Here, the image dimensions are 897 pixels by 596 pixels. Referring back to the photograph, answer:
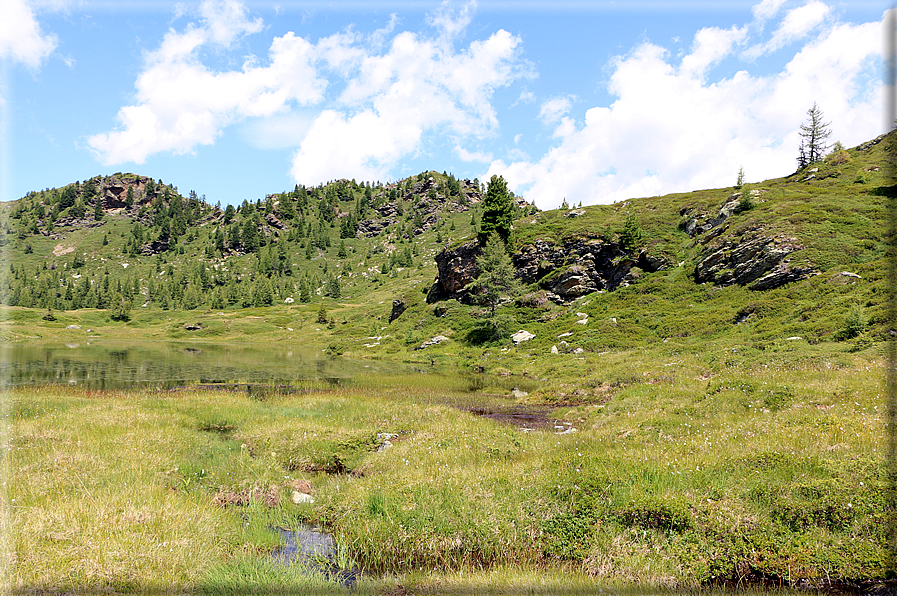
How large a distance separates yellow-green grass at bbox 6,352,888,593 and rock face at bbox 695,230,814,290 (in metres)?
29.5

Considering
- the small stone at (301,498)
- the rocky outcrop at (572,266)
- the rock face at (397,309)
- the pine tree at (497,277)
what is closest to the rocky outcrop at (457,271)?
the rocky outcrop at (572,266)

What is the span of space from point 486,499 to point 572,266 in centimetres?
6069

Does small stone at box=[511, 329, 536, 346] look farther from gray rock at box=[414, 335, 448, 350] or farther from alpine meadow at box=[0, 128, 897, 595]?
gray rock at box=[414, 335, 448, 350]

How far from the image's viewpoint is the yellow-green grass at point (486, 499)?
6727mm

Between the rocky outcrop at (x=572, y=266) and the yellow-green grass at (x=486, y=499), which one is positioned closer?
the yellow-green grass at (x=486, y=499)

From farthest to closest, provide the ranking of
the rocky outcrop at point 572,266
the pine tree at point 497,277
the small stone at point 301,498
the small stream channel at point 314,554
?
1. the pine tree at point 497,277
2. the rocky outcrop at point 572,266
3. the small stone at point 301,498
4. the small stream channel at point 314,554

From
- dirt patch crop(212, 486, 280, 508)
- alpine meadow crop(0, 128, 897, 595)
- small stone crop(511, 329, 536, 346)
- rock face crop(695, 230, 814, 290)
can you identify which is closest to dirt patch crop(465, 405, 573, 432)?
alpine meadow crop(0, 128, 897, 595)

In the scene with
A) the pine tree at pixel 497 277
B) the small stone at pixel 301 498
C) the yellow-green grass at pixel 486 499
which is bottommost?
the small stone at pixel 301 498

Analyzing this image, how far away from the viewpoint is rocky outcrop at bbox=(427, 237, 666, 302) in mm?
62469

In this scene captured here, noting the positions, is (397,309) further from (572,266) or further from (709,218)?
(709,218)

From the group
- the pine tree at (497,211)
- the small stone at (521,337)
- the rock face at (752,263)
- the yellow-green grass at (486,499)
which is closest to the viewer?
the yellow-green grass at (486,499)

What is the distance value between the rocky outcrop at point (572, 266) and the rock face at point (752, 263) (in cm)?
849

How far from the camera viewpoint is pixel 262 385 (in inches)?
1385

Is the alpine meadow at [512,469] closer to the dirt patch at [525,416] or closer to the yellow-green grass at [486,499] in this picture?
the yellow-green grass at [486,499]
